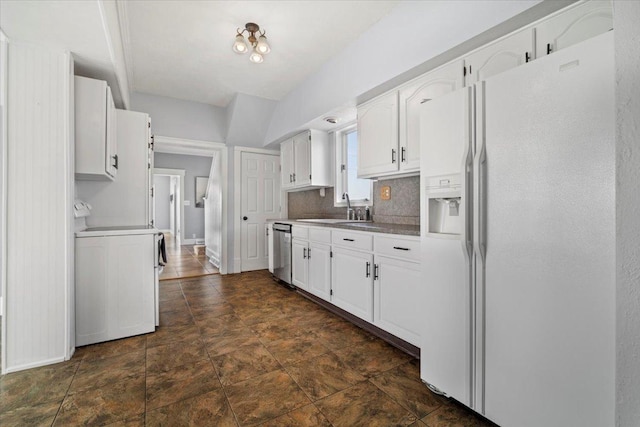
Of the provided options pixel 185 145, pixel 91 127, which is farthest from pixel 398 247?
pixel 185 145

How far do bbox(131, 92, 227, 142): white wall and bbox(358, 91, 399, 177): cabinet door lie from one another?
8.68 ft

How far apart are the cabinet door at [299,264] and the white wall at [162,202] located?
8.82 meters

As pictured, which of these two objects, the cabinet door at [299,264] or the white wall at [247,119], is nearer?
the cabinet door at [299,264]

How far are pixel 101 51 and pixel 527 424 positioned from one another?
3317 millimetres

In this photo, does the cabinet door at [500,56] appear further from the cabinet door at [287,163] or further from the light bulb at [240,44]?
the cabinet door at [287,163]

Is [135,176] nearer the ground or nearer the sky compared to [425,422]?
nearer the sky

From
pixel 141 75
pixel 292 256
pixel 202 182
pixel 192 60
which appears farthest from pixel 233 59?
pixel 202 182

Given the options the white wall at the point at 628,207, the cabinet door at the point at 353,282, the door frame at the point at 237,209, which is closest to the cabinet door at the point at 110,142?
the cabinet door at the point at 353,282

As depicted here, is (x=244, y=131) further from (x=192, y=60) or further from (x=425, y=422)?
(x=425, y=422)

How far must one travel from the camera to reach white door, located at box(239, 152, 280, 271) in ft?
16.1

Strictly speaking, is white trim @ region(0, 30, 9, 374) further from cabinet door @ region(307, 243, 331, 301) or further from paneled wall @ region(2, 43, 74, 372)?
cabinet door @ region(307, 243, 331, 301)

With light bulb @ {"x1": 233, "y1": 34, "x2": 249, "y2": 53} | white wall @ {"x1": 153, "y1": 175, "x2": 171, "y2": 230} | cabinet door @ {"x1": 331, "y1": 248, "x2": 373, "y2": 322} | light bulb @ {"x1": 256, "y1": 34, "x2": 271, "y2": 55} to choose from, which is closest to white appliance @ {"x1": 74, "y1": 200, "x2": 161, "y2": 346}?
cabinet door @ {"x1": 331, "y1": 248, "x2": 373, "y2": 322}

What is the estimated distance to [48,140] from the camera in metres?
2.00

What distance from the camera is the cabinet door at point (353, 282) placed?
2.41 meters
